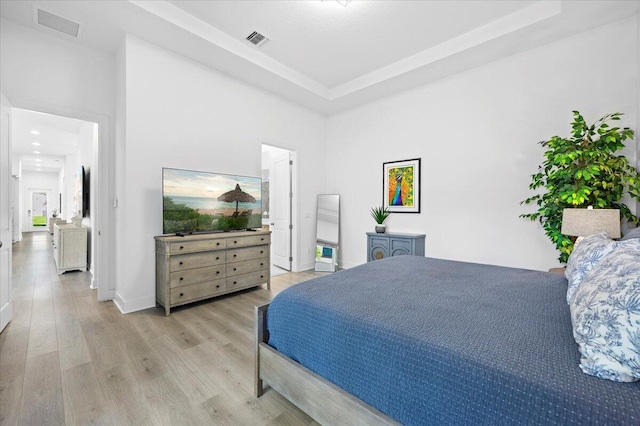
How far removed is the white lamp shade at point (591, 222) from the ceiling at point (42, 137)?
298 inches

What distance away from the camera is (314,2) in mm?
2809

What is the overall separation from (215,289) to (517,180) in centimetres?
390

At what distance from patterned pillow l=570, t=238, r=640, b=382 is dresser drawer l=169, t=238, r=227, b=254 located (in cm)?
320

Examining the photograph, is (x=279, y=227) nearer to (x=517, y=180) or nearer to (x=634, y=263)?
(x=517, y=180)

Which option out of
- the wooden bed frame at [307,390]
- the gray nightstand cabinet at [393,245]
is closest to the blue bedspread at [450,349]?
the wooden bed frame at [307,390]

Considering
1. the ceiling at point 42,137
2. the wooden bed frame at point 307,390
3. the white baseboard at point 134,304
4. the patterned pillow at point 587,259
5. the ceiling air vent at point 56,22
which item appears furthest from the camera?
the ceiling at point 42,137

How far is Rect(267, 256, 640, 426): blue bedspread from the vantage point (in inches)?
31.3

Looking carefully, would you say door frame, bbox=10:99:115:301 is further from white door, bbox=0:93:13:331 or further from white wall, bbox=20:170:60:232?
Result: white wall, bbox=20:170:60:232

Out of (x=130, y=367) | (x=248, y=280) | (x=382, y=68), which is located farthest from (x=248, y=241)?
(x=382, y=68)

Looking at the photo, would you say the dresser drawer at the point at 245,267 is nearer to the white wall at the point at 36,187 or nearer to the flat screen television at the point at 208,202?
the flat screen television at the point at 208,202

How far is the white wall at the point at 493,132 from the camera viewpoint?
295 centimetres

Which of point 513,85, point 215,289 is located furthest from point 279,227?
point 513,85

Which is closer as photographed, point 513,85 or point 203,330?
point 203,330

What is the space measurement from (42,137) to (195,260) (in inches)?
263
